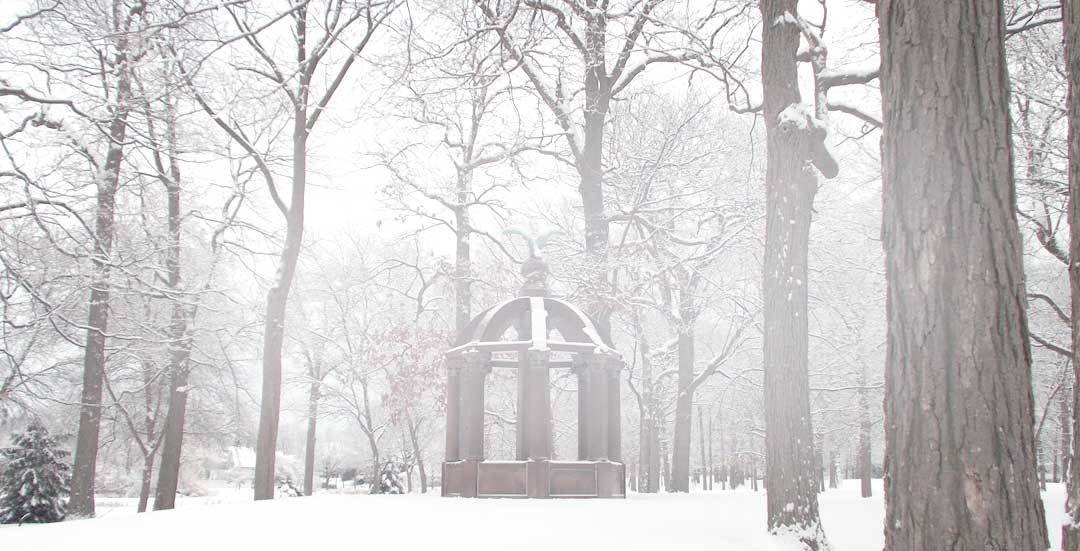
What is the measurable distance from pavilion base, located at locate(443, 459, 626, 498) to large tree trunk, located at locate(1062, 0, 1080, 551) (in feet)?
23.2

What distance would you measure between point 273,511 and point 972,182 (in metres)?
7.79

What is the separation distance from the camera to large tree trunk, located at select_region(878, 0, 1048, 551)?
11.4ft

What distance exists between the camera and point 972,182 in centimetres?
368

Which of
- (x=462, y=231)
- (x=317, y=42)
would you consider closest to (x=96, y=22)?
(x=317, y=42)

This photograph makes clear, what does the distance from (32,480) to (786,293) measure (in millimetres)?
18662

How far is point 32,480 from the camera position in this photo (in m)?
18.1

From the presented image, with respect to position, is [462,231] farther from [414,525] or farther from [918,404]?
[918,404]

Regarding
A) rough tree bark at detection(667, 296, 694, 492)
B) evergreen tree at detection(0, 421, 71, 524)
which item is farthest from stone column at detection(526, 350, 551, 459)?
evergreen tree at detection(0, 421, 71, 524)

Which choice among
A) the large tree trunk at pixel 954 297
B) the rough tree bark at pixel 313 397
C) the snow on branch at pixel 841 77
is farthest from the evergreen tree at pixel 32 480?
the large tree trunk at pixel 954 297

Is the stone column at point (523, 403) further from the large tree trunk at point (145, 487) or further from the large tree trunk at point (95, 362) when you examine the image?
the large tree trunk at point (145, 487)

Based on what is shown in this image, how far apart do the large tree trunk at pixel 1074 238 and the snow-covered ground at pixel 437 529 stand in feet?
7.33

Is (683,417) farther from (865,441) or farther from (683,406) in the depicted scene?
(865,441)

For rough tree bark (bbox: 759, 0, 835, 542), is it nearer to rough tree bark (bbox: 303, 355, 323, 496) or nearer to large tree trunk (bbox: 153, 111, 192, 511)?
large tree trunk (bbox: 153, 111, 192, 511)

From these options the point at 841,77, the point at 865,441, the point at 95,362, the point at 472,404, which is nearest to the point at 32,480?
the point at 95,362
